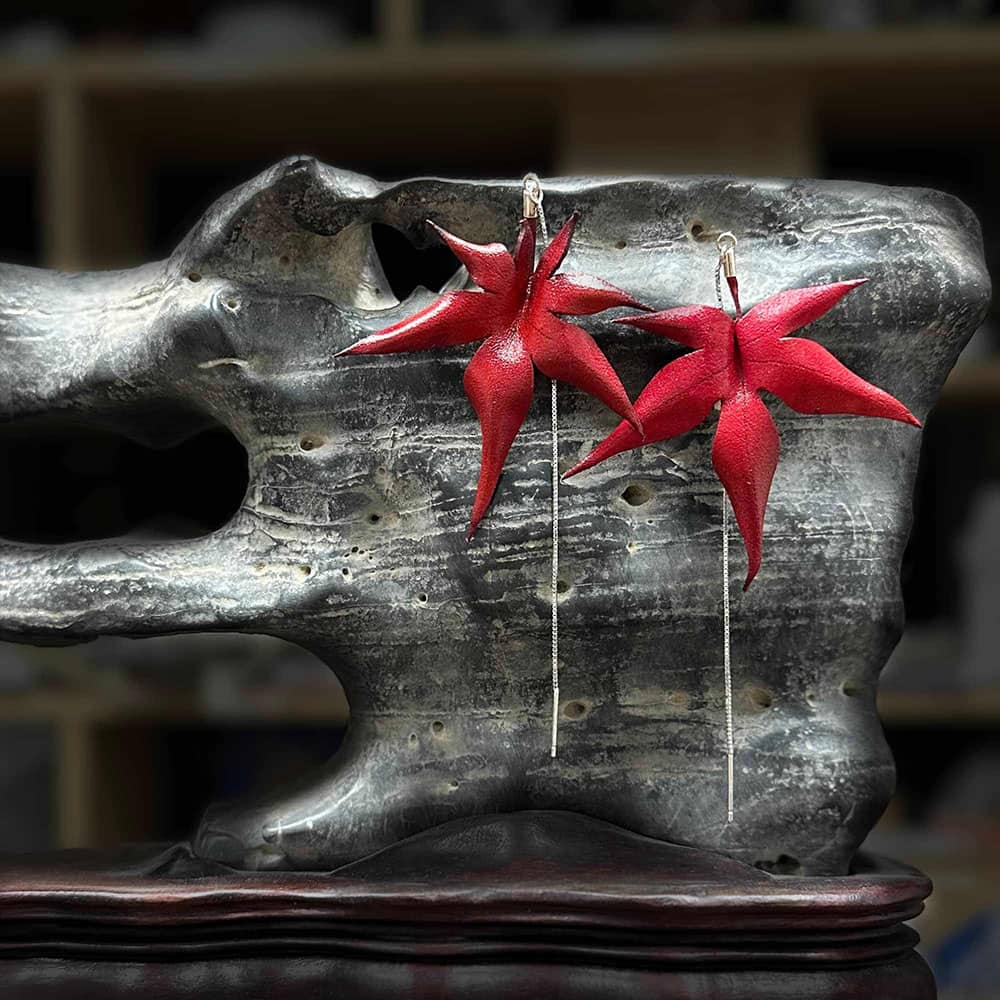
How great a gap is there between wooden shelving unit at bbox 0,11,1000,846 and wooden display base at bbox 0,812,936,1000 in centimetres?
67

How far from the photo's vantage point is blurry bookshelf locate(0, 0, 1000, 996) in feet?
4.38

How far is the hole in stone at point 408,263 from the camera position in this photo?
894mm

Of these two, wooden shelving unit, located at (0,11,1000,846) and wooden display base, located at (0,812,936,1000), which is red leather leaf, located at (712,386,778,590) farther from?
wooden shelving unit, located at (0,11,1000,846)

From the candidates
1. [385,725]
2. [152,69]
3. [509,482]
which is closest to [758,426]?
[509,482]

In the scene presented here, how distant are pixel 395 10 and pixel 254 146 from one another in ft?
0.73

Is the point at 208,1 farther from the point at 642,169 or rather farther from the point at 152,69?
the point at 642,169

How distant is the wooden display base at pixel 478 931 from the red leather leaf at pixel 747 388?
0.15 metres

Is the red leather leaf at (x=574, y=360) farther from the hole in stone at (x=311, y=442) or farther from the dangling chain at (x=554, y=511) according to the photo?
the hole in stone at (x=311, y=442)

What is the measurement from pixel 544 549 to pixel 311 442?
0.13 m

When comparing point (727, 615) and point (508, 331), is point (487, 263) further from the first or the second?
point (727, 615)

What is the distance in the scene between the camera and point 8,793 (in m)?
1.43

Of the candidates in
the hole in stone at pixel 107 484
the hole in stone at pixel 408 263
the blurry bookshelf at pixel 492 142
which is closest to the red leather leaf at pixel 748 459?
the hole in stone at pixel 408 263

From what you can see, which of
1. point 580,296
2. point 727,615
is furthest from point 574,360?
point 727,615

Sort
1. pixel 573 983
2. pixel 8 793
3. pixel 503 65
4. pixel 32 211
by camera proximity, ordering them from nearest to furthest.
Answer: pixel 573 983, pixel 503 65, pixel 8 793, pixel 32 211
